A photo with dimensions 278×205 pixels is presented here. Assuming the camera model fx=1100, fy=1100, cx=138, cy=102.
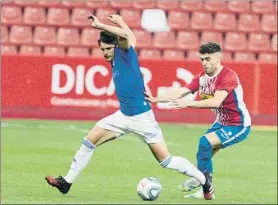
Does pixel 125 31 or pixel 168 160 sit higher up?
pixel 125 31

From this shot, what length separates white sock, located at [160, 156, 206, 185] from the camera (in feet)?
38.2

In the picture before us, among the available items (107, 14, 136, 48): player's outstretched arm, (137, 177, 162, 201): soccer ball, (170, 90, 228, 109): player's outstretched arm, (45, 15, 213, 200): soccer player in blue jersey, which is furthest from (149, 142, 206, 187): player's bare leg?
(107, 14, 136, 48): player's outstretched arm

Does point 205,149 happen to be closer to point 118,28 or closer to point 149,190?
point 149,190

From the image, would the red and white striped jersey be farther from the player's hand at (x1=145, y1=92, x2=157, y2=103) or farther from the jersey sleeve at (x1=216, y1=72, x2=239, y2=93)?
the player's hand at (x1=145, y1=92, x2=157, y2=103)

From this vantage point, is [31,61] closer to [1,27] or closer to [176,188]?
[1,27]

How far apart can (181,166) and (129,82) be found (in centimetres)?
106

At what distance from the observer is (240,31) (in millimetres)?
25469

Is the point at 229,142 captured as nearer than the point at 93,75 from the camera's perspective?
Yes

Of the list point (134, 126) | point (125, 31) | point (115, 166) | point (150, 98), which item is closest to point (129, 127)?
point (134, 126)

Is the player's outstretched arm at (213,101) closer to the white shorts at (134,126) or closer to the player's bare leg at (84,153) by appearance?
the white shorts at (134,126)

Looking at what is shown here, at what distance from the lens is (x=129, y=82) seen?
11539 mm

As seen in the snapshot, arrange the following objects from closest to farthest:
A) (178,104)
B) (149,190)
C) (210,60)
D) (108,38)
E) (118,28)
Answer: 1. (118,28)
2. (178,104)
3. (108,38)
4. (149,190)
5. (210,60)

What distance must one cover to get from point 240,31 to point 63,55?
14.4 feet

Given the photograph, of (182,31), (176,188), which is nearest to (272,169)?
(176,188)
